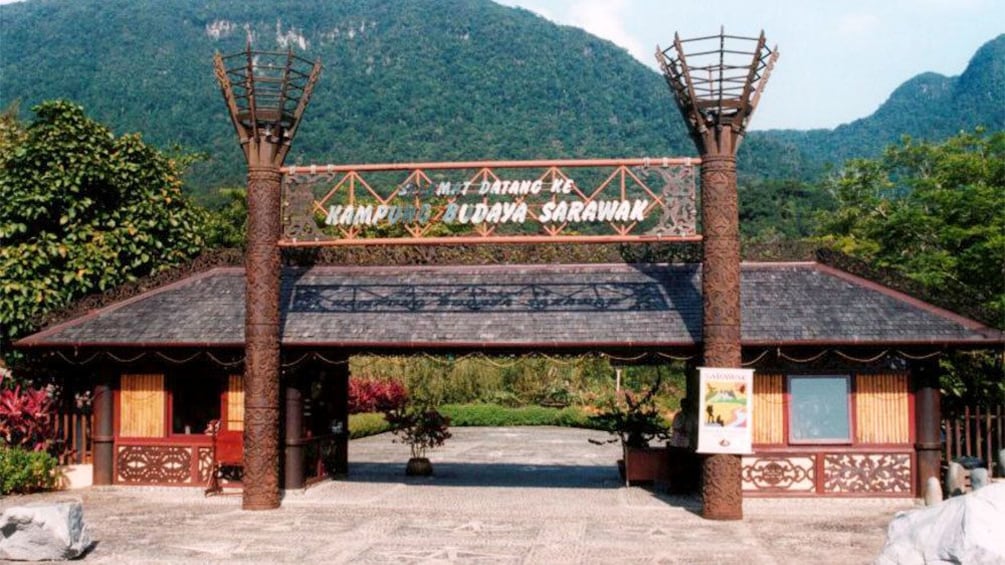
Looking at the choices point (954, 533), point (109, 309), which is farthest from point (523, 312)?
point (954, 533)

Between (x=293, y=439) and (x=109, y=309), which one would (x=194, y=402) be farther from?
(x=293, y=439)

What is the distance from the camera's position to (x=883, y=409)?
16641mm

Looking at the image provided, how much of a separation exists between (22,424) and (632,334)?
11.3 m

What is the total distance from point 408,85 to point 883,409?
9179 cm

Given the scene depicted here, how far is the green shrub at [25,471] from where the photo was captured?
17.2 m

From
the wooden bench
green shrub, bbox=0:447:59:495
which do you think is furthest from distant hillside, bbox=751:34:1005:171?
green shrub, bbox=0:447:59:495

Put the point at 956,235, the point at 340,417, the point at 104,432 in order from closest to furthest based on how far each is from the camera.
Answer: the point at 104,432 → the point at 340,417 → the point at 956,235

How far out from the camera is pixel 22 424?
18391 millimetres

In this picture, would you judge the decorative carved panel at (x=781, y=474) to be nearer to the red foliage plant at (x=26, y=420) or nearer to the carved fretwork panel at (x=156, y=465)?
the carved fretwork panel at (x=156, y=465)

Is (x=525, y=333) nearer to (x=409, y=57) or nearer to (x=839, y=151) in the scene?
(x=409, y=57)

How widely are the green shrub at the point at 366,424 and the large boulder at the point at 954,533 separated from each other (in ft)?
73.5

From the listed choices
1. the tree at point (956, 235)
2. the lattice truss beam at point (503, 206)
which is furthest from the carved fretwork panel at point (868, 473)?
the lattice truss beam at point (503, 206)

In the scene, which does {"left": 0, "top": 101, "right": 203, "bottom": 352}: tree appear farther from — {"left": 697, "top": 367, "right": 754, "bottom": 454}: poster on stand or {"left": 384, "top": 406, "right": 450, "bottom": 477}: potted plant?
{"left": 697, "top": 367, "right": 754, "bottom": 454}: poster on stand

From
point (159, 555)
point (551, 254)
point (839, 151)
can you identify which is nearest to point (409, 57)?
point (839, 151)
